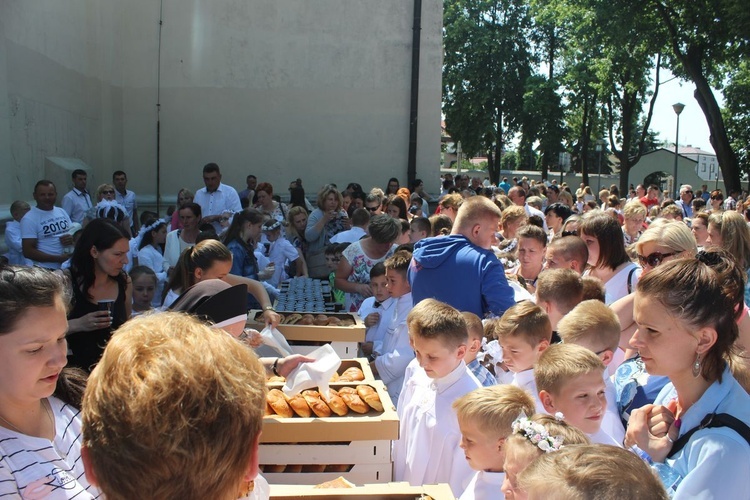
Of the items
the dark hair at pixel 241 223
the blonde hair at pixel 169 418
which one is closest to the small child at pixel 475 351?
the blonde hair at pixel 169 418

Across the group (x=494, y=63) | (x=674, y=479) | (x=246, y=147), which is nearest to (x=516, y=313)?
(x=674, y=479)

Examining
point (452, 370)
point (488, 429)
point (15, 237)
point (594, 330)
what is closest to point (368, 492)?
point (488, 429)

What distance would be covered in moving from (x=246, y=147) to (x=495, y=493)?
14.2 meters

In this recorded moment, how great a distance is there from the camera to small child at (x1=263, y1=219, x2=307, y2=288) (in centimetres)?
767

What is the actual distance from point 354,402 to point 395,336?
154cm

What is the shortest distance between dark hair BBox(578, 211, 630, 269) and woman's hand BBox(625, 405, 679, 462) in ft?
8.11

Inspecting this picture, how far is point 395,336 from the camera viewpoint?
4668mm

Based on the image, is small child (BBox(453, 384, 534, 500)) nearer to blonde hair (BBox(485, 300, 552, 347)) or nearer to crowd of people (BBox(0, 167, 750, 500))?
crowd of people (BBox(0, 167, 750, 500))

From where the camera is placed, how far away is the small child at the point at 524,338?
3.20 m

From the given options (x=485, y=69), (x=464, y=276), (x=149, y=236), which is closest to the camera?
(x=464, y=276)

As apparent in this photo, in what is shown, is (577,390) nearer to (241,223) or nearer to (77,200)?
(241,223)

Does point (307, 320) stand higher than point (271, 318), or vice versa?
point (271, 318)

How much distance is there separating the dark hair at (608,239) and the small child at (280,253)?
4114 mm

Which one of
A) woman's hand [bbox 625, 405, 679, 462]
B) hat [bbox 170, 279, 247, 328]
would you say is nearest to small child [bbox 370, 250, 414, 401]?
hat [bbox 170, 279, 247, 328]
